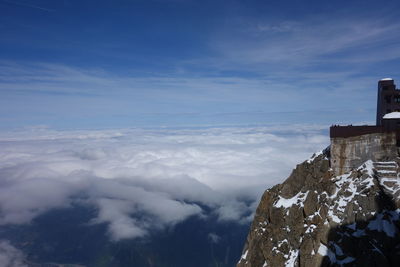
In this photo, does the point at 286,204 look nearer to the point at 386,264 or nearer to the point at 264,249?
the point at 264,249

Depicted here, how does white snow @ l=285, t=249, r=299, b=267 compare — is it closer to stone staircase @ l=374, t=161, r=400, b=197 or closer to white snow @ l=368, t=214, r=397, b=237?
white snow @ l=368, t=214, r=397, b=237

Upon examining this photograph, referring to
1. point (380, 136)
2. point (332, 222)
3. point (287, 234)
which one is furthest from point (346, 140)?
point (287, 234)

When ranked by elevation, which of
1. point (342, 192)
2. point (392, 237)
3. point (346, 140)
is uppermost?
point (346, 140)

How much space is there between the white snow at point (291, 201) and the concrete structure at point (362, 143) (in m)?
6.49

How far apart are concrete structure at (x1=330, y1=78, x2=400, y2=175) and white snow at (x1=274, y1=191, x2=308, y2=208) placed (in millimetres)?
6493

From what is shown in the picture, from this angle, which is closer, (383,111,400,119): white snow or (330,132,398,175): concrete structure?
(330,132,398,175): concrete structure

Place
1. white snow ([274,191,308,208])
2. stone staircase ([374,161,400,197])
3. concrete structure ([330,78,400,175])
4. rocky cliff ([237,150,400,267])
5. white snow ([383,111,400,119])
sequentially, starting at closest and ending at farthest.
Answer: rocky cliff ([237,150,400,267]) → stone staircase ([374,161,400,197]) → concrete structure ([330,78,400,175]) → white snow ([274,191,308,208]) → white snow ([383,111,400,119])

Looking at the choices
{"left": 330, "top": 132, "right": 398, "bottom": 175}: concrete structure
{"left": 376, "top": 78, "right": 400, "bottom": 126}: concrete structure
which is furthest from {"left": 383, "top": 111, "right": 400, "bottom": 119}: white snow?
{"left": 330, "top": 132, "right": 398, "bottom": 175}: concrete structure

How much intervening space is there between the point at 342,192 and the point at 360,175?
11.8 ft

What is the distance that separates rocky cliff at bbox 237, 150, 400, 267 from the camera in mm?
38688

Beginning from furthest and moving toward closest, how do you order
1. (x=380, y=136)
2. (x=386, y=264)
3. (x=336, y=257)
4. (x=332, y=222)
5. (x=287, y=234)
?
(x=287, y=234)
(x=380, y=136)
(x=332, y=222)
(x=336, y=257)
(x=386, y=264)

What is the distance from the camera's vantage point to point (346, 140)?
49.4 metres

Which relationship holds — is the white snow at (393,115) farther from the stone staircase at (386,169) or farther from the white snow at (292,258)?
the white snow at (292,258)

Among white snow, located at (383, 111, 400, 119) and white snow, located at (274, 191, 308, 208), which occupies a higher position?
white snow, located at (383, 111, 400, 119)
